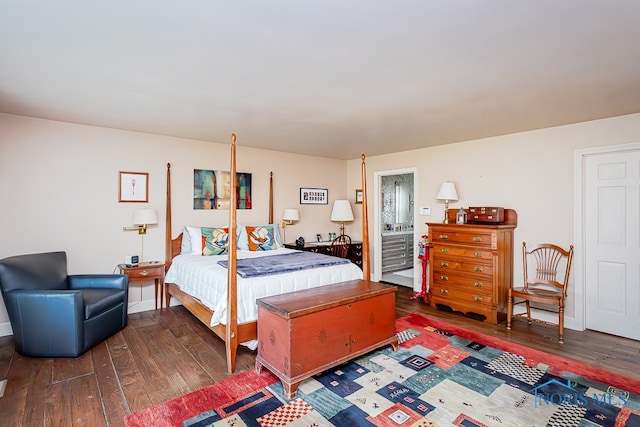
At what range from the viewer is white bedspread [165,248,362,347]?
279 centimetres

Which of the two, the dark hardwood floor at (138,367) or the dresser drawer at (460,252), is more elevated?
the dresser drawer at (460,252)

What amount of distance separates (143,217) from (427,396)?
3.58 metres

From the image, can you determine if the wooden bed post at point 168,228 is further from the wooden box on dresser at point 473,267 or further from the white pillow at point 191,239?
the wooden box on dresser at point 473,267

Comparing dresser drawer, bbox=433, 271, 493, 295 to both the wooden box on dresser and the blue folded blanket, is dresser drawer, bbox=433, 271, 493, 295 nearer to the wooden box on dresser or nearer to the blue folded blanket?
the wooden box on dresser

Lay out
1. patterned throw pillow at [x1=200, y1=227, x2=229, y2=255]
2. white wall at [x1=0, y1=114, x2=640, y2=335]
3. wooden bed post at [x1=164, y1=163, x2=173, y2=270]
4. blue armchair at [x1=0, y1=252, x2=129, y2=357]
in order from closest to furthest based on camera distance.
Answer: blue armchair at [x1=0, y1=252, x2=129, y2=357] < white wall at [x1=0, y1=114, x2=640, y2=335] < patterned throw pillow at [x1=200, y1=227, x2=229, y2=255] < wooden bed post at [x1=164, y1=163, x2=173, y2=270]

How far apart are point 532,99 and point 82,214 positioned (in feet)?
16.1

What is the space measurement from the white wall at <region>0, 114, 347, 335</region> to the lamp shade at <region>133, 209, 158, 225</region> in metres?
0.26

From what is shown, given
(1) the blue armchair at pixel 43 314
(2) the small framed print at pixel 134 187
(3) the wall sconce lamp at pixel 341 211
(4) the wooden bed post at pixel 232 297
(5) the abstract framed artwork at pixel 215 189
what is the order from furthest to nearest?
(3) the wall sconce lamp at pixel 341 211 → (5) the abstract framed artwork at pixel 215 189 → (2) the small framed print at pixel 134 187 → (1) the blue armchair at pixel 43 314 → (4) the wooden bed post at pixel 232 297

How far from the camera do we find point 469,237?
4055 millimetres

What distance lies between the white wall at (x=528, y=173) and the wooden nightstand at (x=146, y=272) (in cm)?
395

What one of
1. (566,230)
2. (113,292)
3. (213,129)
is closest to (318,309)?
(113,292)

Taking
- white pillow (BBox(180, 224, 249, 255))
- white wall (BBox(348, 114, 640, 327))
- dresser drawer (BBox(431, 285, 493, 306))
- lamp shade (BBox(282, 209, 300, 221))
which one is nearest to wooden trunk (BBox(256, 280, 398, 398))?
dresser drawer (BBox(431, 285, 493, 306))

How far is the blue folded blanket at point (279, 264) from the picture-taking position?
304 cm

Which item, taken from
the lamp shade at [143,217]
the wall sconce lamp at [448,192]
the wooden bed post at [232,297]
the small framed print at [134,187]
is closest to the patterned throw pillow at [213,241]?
the lamp shade at [143,217]
